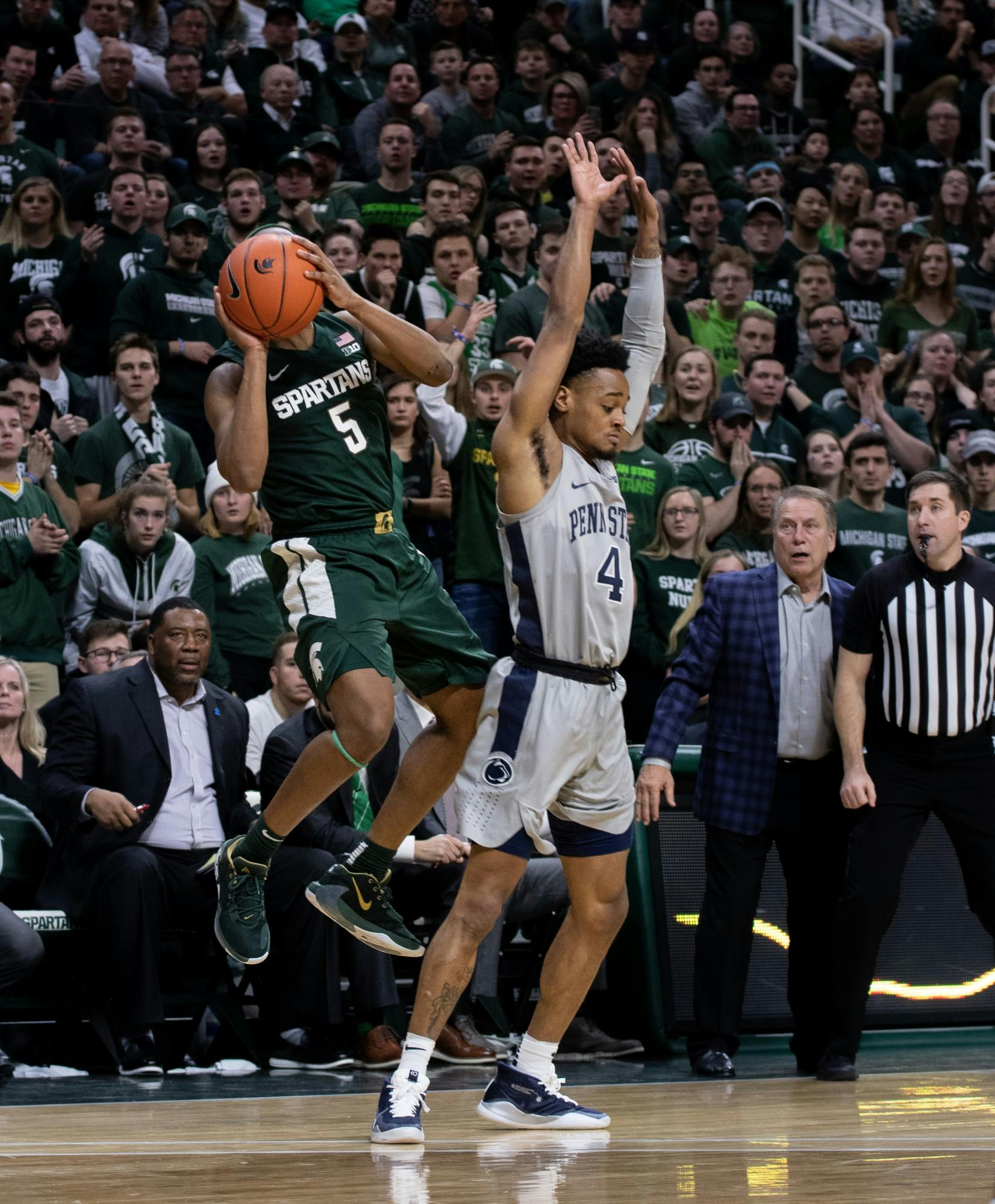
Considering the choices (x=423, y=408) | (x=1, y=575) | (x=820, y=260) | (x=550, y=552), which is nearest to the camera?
(x=550, y=552)

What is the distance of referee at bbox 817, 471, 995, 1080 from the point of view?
6.92 m

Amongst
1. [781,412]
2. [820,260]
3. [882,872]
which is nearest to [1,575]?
[882,872]

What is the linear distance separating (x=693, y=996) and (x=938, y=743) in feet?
4.78

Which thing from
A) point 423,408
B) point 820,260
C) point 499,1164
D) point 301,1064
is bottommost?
point 301,1064

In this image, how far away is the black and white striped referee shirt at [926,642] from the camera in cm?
700

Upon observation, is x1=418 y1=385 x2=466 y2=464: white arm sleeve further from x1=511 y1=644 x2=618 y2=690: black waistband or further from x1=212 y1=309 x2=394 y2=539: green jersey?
x1=511 y1=644 x2=618 y2=690: black waistband

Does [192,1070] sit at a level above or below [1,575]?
below

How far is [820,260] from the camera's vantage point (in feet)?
43.7

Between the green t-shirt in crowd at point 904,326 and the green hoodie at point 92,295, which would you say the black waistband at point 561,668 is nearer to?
the green hoodie at point 92,295

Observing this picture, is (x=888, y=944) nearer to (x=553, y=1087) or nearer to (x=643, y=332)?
(x=553, y=1087)

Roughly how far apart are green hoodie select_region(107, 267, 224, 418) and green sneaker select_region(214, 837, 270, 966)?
17.6 feet

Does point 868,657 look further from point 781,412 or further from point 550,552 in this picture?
point 781,412

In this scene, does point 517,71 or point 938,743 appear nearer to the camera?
point 938,743

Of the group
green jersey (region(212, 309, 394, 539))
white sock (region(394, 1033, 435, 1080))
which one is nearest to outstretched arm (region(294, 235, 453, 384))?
green jersey (region(212, 309, 394, 539))
